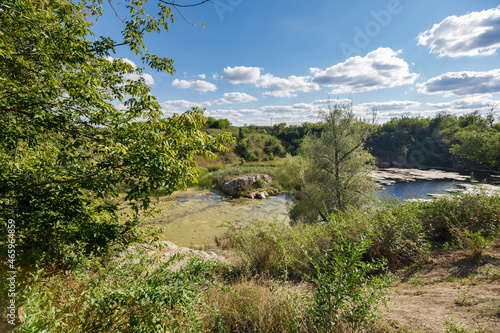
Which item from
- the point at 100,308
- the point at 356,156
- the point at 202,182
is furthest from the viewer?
the point at 202,182

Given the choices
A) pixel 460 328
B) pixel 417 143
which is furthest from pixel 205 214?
pixel 417 143

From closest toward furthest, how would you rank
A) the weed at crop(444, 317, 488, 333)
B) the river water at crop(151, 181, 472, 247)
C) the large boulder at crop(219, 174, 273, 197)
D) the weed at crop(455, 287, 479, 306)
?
the weed at crop(444, 317, 488, 333), the weed at crop(455, 287, 479, 306), the river water at crop(151, 181, 472, 247), the large boulder at crop(219, 174, 273, 197)

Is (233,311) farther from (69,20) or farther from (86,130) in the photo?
(69,20)

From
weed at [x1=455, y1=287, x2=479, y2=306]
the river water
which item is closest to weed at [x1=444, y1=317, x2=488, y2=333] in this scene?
weed at [x1=455, y1=287, x2=479, y2=306]

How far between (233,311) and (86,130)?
362 cm

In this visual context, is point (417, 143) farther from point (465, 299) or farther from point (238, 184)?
point (465, 299)

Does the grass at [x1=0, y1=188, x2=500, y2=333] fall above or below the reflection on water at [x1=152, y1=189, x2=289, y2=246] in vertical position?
above

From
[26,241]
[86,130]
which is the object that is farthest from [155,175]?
[26,241]

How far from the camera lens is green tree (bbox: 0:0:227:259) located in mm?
2689

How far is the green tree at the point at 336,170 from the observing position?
41.5ft

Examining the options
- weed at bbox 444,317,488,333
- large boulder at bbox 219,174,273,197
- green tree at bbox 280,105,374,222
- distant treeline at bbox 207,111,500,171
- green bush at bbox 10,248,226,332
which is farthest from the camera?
distant treeline at bbox 207,111,500,171

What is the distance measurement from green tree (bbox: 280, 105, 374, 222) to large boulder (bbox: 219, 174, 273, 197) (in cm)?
1047

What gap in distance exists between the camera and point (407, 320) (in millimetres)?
2840

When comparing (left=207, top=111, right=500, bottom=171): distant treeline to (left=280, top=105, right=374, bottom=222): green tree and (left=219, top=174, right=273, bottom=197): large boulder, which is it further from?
(left=280, top=105, right=374, bottom=222): green tree
